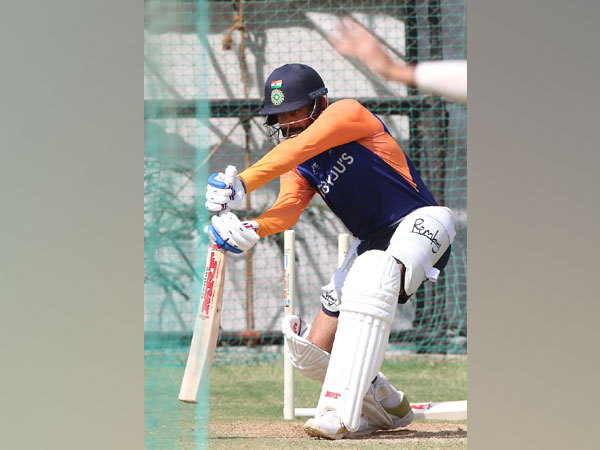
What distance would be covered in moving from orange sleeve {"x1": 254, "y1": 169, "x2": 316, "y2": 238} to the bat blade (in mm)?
527

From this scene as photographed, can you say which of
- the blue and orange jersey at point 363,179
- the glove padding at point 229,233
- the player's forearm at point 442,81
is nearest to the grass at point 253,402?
the glove padding at point 229,233

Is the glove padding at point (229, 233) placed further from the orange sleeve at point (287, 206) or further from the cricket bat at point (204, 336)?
the orange sleeve at point (287, 206)

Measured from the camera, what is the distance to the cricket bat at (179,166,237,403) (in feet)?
7.11

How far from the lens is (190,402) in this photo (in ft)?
7.14

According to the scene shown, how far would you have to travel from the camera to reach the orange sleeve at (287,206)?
2.85m

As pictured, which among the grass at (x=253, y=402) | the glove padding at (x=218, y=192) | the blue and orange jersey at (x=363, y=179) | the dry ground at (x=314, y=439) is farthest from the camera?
the blue and orange jersey at (x=363, y=179)

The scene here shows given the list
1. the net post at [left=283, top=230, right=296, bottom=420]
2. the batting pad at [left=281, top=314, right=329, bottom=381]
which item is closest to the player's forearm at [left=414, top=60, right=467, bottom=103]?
the net post at [left=283, top=230, right=296, bottom=420]

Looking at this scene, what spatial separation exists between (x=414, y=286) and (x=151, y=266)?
0.82m

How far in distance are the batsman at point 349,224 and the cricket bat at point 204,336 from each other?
0.18 metres

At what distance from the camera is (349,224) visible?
2.90 metres
